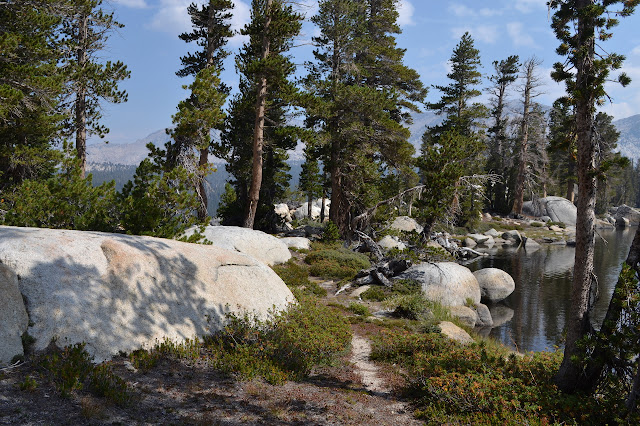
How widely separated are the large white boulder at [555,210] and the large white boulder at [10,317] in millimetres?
54650

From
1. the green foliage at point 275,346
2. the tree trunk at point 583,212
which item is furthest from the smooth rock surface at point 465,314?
the tree trunk at point 583,212

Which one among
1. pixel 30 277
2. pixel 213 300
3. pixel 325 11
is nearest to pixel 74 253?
pixel 30 277

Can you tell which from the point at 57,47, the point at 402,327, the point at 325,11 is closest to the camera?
the point at 402,327

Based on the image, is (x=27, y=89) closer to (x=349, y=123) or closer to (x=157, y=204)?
(x=157, y=204)

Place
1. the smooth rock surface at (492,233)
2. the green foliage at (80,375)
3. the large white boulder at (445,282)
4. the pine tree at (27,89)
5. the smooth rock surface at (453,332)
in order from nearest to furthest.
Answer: the green foliage at (80,375) < the smooth rock surface at (453,332) < the pine tree at (27,89) < the large white boulder at (445,282) < the smooth rock surface at (492,233)

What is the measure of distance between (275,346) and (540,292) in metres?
18.6

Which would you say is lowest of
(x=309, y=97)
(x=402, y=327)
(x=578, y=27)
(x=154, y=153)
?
(x=402, y=327)

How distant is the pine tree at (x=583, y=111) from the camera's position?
6844 millimetres

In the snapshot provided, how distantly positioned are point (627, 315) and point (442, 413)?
3.38m

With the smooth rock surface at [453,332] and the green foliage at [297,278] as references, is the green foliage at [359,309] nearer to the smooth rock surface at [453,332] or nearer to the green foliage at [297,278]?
the green foliage at [297,278]

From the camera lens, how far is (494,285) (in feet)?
→ 67.4

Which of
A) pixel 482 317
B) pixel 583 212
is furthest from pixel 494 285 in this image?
pixel 583 212

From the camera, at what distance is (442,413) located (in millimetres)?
6535

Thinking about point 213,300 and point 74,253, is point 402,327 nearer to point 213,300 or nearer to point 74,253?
point 213,300
